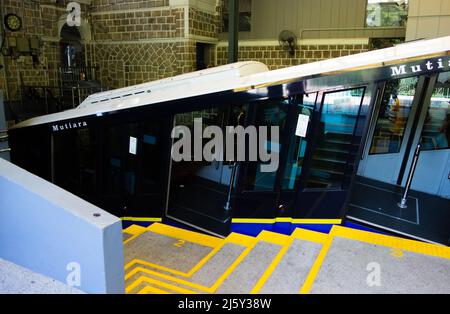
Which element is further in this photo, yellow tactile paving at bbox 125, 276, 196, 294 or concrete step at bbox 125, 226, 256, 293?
concrete step at bbox 125, 226, 256, 293

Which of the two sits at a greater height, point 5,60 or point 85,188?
point 5,60

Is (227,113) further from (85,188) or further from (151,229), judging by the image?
(85,188)

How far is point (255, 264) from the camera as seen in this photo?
12.2 feet

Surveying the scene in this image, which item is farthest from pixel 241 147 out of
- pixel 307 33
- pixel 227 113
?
pixel 307 33

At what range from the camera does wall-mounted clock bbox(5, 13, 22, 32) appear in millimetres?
9648

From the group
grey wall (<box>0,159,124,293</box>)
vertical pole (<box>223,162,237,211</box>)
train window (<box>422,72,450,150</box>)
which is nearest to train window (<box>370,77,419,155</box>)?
train window (<box>422,72,450,150</box>)

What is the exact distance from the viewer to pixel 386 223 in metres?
4.39

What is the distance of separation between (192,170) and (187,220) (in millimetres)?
793

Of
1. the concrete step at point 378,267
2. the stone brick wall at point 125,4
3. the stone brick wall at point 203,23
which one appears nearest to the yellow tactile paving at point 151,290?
the concrete step at point 378,267

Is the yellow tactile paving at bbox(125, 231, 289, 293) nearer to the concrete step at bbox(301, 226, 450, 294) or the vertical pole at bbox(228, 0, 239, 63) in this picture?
the concrete step at bbox(301, 226, 450, 294)

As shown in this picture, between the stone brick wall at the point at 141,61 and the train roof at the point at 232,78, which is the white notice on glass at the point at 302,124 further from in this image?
the stone brick wall at the point at 141,61

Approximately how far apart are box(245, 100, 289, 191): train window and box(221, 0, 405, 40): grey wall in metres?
6.51

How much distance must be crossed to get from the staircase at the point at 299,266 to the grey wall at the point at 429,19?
3973 mm

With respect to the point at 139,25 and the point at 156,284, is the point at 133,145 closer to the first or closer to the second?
the point at 156,284
